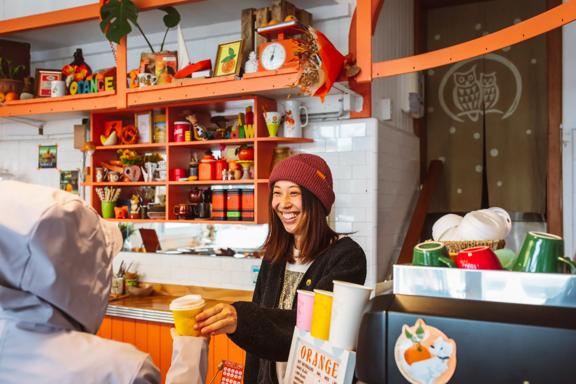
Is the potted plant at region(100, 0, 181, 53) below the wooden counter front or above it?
above

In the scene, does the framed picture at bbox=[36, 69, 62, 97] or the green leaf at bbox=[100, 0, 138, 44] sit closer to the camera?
the green leaf at bbox=[100, 0, 138, 44]

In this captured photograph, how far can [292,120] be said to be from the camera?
401 cm

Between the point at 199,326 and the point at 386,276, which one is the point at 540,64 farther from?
the point at 199,326

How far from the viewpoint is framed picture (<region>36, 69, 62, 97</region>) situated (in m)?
4.83

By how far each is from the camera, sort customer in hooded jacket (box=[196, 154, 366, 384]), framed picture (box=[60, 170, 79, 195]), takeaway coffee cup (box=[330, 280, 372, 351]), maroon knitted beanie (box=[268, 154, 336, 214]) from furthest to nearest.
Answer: framed picture (box=[60, 170, 79, 195]) → maroon knitted beanie (box=[268, 154, 336, 214]) → customer in hooded jacket (box=[196, 154, 366, 384]) → takeaway coffee cup (box=[330, 280, 372, 351])

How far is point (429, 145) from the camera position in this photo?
5.41 m

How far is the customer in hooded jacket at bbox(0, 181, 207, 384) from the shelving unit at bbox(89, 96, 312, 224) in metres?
2.96

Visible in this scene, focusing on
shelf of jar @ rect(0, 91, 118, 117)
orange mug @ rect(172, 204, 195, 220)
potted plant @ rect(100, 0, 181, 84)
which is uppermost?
potted plant @ rect(100, 0, 181, 84)

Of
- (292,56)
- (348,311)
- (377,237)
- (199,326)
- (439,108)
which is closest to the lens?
(348,311)

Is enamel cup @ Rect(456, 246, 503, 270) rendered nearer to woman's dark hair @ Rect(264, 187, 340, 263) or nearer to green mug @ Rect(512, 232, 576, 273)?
green mug @ Rect(512, 232, 576, 273)

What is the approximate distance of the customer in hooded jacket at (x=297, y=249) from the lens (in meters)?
1.86

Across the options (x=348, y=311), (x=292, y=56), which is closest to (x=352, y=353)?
(x=348, y=311)

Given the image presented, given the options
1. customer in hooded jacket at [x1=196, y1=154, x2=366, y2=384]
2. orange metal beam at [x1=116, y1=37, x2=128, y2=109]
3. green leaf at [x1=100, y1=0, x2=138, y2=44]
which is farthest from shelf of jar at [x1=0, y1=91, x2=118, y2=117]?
customer in hooded jacket at [x1=196, y1=154, x2=366, y2=384]

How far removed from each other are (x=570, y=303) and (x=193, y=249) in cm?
398
